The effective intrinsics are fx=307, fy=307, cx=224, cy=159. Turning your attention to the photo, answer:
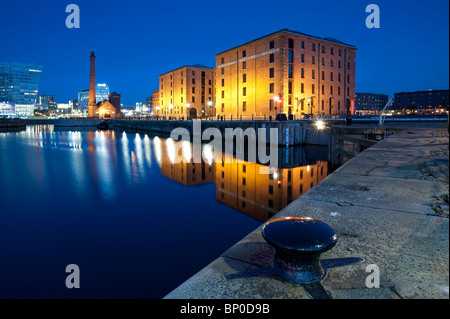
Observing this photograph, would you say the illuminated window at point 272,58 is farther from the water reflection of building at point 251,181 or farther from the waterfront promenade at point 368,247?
the waterfront promenade at point 368,247

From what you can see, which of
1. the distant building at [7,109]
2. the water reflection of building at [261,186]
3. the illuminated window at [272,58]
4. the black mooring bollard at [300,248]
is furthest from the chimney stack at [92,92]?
the black mooring bollard at [300,248]

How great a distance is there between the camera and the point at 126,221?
12.0 m

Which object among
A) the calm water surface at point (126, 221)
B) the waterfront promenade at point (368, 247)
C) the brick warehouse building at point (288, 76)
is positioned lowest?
the calm water surface at point (126, 221)

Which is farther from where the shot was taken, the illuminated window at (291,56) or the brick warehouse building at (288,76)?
the illuminated window at (291,56)

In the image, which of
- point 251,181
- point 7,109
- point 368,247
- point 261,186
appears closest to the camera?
point 368,247

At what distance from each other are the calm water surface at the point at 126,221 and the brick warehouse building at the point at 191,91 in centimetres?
5692

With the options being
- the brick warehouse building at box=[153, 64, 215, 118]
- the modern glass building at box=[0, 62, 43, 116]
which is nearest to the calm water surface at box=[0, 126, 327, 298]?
the brick warehouse building at box=[153, 64, 215, 118]

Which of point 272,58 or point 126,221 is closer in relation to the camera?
point 126,221

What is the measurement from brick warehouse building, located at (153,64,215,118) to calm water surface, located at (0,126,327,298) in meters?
56.9

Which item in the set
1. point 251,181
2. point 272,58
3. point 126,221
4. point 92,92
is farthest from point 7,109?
point 126,221

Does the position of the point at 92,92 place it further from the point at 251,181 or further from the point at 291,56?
the point at 251,181

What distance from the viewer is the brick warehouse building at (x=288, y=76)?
48.4 meters

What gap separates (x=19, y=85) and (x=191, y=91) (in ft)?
514
